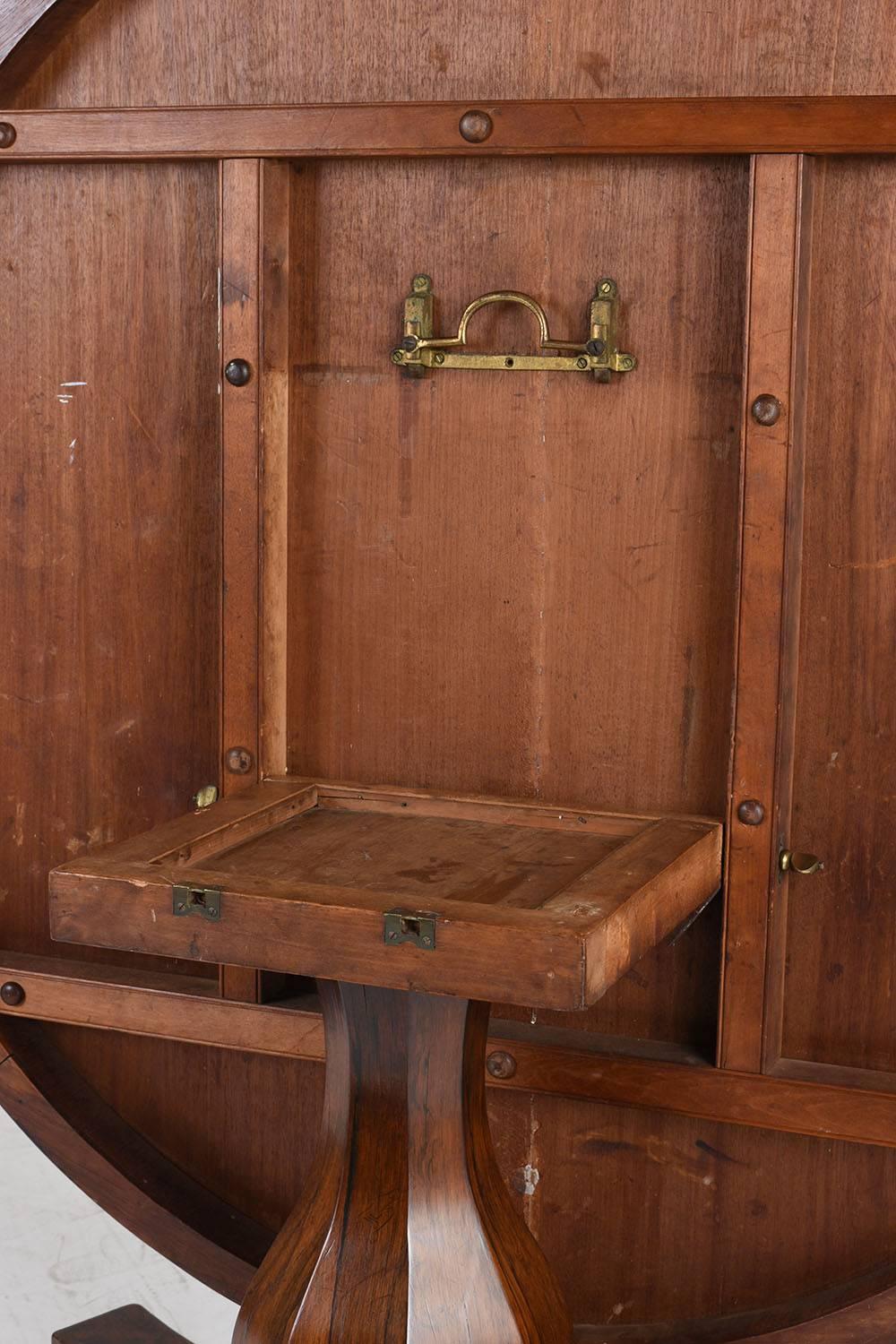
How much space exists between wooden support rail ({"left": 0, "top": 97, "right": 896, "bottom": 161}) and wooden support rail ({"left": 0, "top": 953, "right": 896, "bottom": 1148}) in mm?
954

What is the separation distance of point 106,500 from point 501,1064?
797 mm

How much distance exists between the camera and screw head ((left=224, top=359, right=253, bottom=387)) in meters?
1.92

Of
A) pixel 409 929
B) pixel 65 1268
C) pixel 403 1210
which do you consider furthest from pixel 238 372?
pixel 65 1268

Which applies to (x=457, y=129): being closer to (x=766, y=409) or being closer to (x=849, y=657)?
(x=766, y=409)

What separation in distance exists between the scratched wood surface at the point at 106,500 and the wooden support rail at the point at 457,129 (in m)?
0.06

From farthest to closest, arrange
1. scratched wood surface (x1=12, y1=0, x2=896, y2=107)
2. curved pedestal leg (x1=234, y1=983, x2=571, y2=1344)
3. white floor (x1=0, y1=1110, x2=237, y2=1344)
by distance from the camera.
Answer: white floor (x1=0, y1=1110, x2=237, y2=1344) → scratched wood surface (x1=12, y1=0, x2=896, y2=107) → curved pedestal leg (x1=234, y1=983, x2=571, y2=1344)

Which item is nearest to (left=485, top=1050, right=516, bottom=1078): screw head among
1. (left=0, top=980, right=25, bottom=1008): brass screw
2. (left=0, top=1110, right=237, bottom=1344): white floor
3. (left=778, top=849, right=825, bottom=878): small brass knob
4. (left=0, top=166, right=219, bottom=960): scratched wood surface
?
(left=778, top=849, right=825, bottom=878): small brass knob

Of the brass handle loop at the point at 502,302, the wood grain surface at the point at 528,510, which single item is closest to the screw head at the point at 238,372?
the wood grain surface at the point at 528,510

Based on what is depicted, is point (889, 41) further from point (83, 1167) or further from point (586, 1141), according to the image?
point (83, 1167)

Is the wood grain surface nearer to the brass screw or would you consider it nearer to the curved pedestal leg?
the curved pedestal leg

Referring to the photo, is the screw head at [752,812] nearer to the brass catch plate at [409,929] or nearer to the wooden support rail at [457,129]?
the brass catch plate at [409,929]

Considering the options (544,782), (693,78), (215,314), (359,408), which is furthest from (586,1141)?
(693,78)

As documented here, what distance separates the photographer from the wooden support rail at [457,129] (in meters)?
1.71

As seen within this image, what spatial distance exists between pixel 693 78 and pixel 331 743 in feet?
2.69
